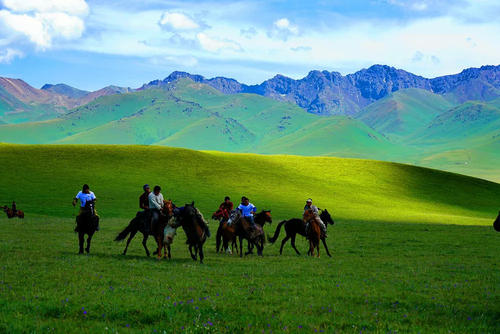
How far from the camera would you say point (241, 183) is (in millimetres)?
95625

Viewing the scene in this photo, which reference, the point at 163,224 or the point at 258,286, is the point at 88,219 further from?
the point at 258,286

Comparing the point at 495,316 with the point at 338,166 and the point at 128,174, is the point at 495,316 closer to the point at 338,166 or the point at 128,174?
the point at 128,174

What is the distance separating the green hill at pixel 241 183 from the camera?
2977 inches

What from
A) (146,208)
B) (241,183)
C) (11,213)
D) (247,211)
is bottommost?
(11,213)

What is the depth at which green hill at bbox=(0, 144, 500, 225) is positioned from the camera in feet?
248

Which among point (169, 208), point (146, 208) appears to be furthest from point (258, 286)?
point (146, 208)

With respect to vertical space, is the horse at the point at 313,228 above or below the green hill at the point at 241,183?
below

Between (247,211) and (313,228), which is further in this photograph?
(247,211)

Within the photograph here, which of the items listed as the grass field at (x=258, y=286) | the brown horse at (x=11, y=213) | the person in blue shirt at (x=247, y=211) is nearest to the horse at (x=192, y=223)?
the grass field at (x=258, y=286)

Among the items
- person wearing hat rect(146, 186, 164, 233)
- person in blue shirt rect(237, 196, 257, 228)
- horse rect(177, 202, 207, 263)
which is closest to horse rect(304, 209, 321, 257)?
person in blue shirt rect(237, 196, 257, 228)

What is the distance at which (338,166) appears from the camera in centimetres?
12181

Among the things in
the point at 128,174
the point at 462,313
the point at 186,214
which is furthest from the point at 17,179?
the point at 462,313

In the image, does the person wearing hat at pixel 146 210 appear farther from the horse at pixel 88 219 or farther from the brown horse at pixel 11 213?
the brown horse at pixel 11 213

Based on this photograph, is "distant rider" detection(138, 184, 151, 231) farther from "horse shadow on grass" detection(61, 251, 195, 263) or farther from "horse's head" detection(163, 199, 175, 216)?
"horse shadow on grass" detection(61, 251, 195, 263)
